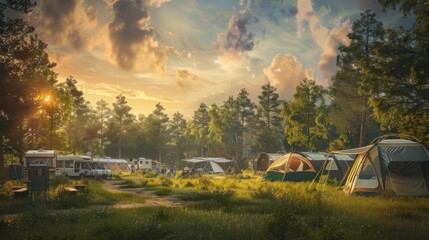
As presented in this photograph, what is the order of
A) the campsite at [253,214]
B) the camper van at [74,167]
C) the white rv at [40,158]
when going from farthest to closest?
the camper van at [74,167]
the white rv at [40,158]
the campsite at [253,214]

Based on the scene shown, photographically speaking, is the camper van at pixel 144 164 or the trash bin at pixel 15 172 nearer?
the trash bin at pixel 15 172

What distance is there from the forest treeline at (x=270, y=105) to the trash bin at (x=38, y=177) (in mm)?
9955

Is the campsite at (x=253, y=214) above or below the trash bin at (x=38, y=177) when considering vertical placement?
below

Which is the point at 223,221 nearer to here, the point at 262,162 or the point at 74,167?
the point at 74,167

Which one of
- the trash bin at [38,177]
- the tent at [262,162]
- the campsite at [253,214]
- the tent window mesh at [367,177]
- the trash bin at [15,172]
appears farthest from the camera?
the tent at [262,162]

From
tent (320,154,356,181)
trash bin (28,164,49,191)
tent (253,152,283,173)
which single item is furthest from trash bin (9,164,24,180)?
tent (253,152,283,173)

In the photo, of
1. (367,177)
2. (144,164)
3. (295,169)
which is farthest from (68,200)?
(144,164)

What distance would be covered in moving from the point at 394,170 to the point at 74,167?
30.0 m

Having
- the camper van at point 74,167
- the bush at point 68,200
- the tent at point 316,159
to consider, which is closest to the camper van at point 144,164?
the camper van at point 74,167

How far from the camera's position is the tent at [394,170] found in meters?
18.2

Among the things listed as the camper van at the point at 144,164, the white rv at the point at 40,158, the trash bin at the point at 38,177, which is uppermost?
the white rv at the point at 40,158

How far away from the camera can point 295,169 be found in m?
29.8

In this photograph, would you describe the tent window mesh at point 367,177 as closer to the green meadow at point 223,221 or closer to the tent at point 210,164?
the green meadow at point 223,221

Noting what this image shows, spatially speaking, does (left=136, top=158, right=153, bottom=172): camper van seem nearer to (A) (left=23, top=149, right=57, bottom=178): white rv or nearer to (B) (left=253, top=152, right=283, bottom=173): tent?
(B) (left=253, top=152, right=283, bottom=173): tent
